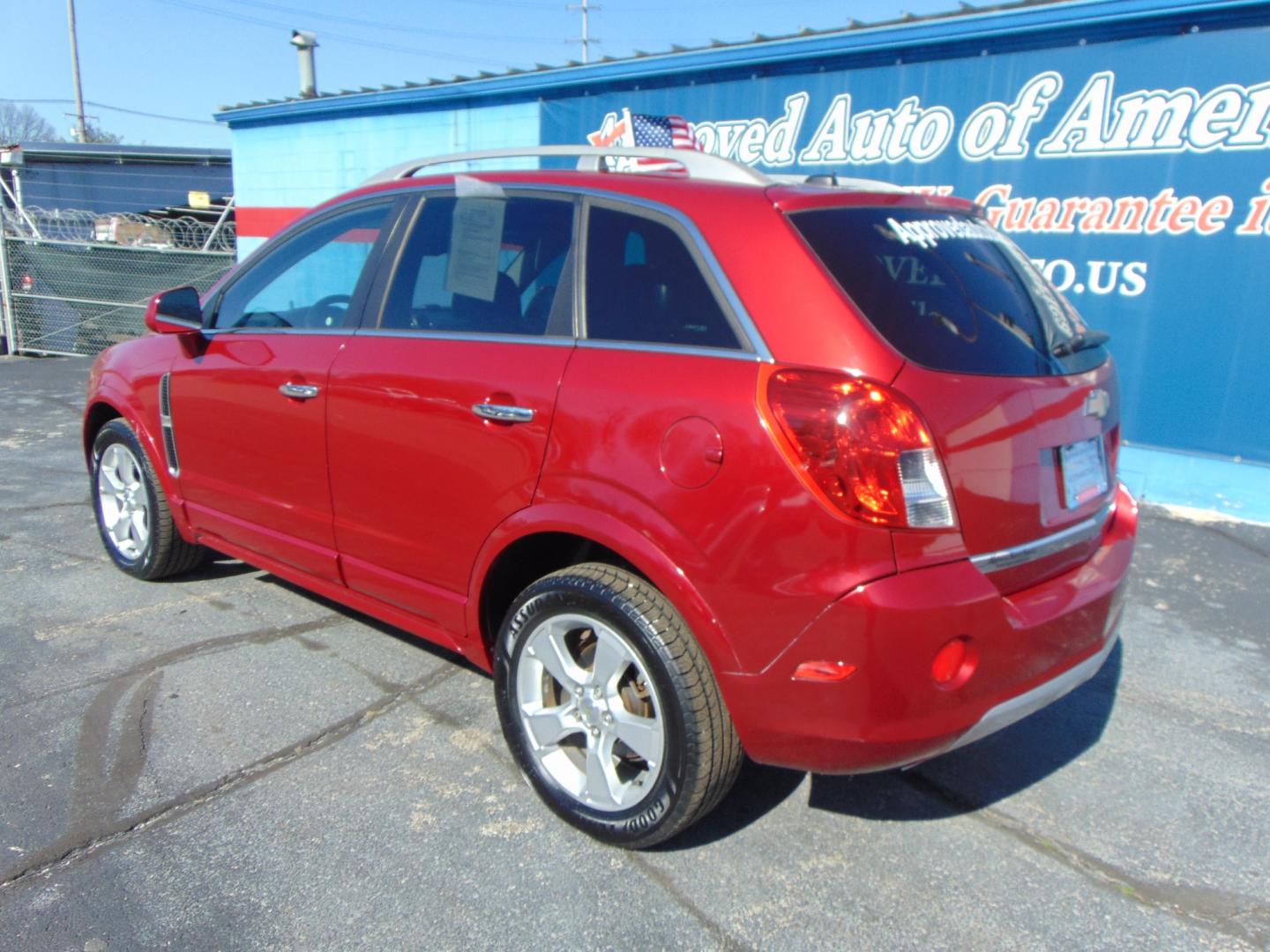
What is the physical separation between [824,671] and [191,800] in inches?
75.2

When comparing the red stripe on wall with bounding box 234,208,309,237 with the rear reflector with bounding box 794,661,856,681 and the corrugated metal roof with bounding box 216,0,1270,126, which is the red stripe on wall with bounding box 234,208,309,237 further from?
the rear reflector with bounding box 794,661,856,681

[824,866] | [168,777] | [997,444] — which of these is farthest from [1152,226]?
[168,777]

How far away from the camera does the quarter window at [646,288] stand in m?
2.46

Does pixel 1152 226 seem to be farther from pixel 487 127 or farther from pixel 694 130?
pixel 487 127

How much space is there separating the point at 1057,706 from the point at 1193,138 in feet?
14.2

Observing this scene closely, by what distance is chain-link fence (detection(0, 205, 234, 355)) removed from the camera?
478 inches

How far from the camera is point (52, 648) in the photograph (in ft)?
12.4

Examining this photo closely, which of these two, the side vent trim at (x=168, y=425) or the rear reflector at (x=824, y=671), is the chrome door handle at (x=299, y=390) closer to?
the side vent trim at (x=168, y=425)

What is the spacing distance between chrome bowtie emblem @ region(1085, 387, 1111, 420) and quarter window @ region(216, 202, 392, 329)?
7.76 ft

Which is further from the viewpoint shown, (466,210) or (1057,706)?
(1057,706)

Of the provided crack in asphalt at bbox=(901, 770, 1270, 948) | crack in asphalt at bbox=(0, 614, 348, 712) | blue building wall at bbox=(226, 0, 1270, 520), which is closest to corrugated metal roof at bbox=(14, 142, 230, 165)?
blue building wall at bbox=(226, 0, 1270, 520)

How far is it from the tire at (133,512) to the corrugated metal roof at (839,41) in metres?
5.63

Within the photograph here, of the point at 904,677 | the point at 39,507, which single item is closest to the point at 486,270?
the point at 904,677

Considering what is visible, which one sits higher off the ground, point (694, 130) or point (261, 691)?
point (694, 130)
